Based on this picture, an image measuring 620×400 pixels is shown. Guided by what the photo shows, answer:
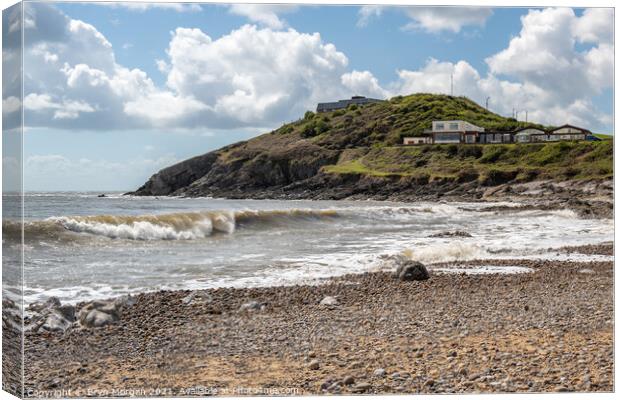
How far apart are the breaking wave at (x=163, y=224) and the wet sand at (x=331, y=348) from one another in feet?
4.24

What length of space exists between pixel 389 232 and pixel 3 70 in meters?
5.98

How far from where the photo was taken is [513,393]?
4484 mm

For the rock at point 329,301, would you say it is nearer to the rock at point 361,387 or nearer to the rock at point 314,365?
the rock at point 314,365

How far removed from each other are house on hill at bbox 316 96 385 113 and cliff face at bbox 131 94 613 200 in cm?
23

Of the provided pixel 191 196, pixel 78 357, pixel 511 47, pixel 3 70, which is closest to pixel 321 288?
pixel 78 357

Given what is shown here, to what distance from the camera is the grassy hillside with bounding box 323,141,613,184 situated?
25.9ft

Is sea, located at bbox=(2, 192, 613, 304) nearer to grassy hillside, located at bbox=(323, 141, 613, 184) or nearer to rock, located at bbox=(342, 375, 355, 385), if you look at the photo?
grassy hillside, located at bbox=(323, 141, 613, 184)

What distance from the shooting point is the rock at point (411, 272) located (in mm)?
6789

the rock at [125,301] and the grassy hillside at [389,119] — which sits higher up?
the grassy hillside at [389,119]

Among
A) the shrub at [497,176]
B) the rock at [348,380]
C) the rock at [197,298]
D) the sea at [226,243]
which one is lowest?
the rock at [348,380]

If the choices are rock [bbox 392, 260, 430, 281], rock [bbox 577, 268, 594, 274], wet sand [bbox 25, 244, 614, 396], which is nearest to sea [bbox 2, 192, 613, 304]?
rock [bbox 392, 260, 430, 281]

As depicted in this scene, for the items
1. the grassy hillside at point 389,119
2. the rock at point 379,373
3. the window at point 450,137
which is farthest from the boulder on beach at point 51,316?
the window at point 450,137

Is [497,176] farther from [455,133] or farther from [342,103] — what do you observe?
[342,103]

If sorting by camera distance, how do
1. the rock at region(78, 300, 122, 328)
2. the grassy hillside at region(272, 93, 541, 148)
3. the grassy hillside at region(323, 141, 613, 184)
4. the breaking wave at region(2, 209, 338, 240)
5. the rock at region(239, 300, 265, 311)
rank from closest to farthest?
the rock at region(78, 300, 122, 328)
the rock at region(239, 300, 265, 311)
the grassy hillside at region(272, 93, 541, 148)
the breaking wave at region(2, 209, 338, 240)
the grassy hillside at region(323, 141, 613, 184)
